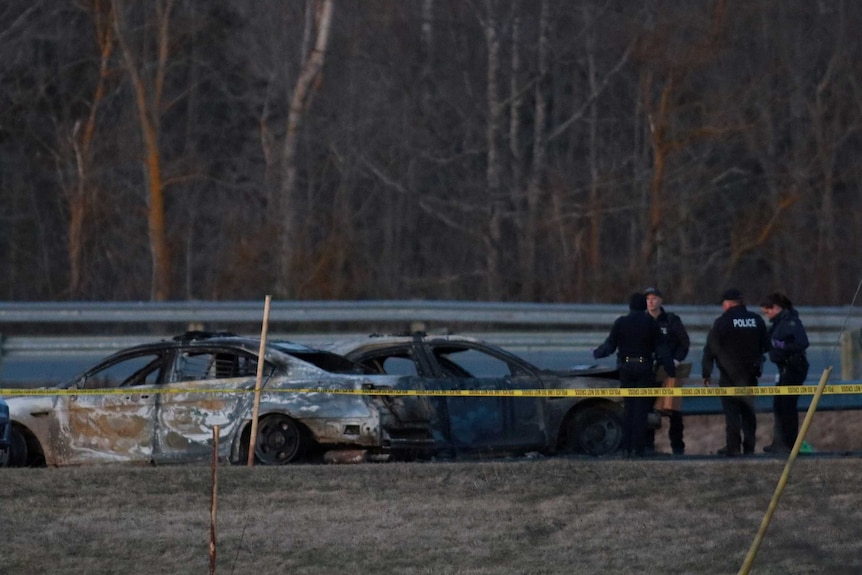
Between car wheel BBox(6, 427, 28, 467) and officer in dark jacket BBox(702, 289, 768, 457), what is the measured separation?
6306 mm

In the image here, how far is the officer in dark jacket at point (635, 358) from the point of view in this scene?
12820 mm

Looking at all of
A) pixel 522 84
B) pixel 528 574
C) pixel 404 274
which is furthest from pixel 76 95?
pixel 528 574

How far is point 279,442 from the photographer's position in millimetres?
12438

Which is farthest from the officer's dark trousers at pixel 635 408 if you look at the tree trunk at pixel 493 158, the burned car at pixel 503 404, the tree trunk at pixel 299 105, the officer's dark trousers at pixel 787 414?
→ the tree trunk at pixel 299 105

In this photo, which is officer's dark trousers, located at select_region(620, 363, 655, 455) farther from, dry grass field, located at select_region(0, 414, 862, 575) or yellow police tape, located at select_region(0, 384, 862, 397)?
dry grass field, located at select_region(0, 414, 862, 575)

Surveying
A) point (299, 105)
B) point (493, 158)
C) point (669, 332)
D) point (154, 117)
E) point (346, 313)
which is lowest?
point (669, 332)

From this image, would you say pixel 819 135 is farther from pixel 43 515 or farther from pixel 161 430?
pixel 43 515

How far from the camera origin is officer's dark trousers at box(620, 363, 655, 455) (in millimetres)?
12781

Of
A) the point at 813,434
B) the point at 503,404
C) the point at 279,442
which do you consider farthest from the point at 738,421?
the point at 279,442

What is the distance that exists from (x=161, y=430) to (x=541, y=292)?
39.9ft

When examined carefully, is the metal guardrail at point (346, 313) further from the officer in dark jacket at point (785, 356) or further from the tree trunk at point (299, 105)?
the tree trunk at point (299, 105)

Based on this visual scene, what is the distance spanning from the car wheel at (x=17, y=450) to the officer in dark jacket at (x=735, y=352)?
20.7ft

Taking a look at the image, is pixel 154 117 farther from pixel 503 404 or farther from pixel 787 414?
pixel 787 414

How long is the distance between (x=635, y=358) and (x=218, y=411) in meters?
3.76
